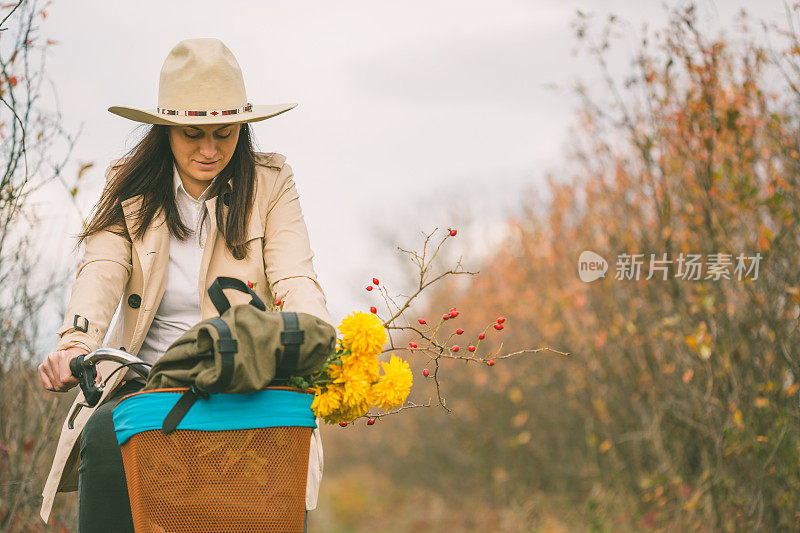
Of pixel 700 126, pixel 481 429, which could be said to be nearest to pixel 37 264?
pixel 700 126

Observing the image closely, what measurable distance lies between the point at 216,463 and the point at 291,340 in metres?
0.33

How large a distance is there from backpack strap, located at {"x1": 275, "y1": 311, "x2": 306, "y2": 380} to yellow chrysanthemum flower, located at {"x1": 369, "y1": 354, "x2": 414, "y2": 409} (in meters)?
0.27

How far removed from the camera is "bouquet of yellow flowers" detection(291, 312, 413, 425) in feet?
6.88

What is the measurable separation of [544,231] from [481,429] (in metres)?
3.32

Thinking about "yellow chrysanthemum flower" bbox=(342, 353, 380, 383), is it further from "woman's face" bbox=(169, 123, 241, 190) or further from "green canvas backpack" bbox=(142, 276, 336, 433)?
"woman's face" bbox=(169, 123, 241, 190)

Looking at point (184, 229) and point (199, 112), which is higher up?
point (199, 112)

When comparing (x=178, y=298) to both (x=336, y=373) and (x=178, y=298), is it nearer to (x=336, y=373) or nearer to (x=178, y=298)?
(x=178, y=298)

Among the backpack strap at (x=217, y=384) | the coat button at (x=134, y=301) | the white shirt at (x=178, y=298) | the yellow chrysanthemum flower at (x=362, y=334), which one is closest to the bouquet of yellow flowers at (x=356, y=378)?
the yellow chrysanthemum flower at (x=362, y=334)

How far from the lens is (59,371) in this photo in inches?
88.4

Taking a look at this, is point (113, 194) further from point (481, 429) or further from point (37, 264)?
point (481, 429)

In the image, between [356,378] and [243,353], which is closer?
[243,353]

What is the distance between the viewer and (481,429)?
45.3 feet

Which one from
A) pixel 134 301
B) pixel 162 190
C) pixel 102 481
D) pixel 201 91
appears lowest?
pixel 102 481

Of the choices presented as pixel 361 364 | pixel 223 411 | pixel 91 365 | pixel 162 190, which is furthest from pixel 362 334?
pixel 162 190
